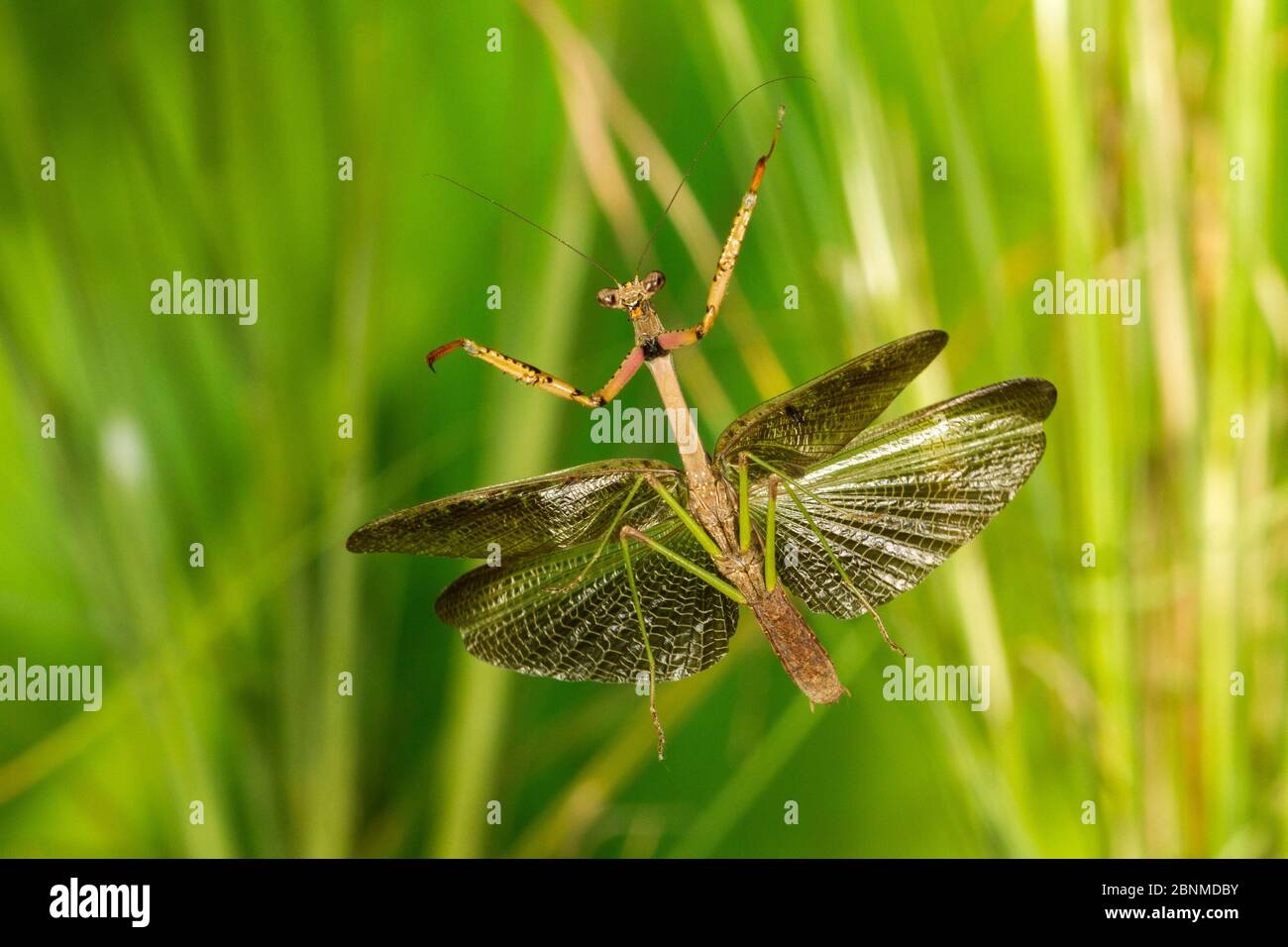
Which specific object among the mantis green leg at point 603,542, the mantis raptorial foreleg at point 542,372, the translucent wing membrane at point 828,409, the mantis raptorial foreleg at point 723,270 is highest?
the mantis raptorial foreleg at point 723,270

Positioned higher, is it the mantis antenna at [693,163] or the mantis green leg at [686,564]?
the mantis antenna at [693,163]

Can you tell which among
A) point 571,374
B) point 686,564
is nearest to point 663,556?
point 686,564

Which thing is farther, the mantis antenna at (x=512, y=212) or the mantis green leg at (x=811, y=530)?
the mantis antenna at (x=512, y=212)

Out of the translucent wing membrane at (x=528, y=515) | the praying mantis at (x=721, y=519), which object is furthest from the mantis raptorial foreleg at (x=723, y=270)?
the translucent wing membrane at (x=528, y=515)

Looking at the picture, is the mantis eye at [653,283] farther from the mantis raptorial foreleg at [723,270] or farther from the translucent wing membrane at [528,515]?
the translucent wing membrane at [528,515]

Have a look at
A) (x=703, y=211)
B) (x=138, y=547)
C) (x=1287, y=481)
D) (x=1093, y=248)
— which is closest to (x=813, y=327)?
(x=703, y=211)

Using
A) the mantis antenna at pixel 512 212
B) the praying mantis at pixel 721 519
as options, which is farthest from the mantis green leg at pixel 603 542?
the mantis antenna at pixel 512 212

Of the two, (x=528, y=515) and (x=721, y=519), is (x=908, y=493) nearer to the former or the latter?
(x=721, y=519)
